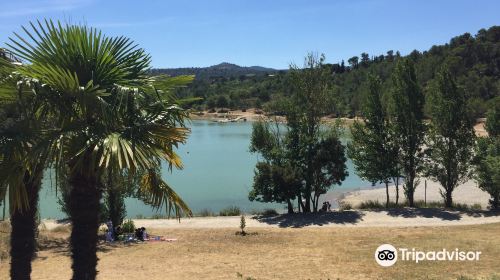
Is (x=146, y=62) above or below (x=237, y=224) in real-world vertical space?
above

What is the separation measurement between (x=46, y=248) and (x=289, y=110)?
1680 centimetres

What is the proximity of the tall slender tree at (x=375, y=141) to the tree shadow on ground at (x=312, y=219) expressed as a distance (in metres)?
4.85

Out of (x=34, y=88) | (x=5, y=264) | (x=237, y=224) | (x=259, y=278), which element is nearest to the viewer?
(x=34, y=88)

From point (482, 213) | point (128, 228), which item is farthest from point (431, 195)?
point (128, 228)

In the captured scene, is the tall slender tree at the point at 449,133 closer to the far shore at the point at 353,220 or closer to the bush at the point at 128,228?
the far shore at the point at 353,220

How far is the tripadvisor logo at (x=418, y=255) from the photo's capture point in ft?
49.3

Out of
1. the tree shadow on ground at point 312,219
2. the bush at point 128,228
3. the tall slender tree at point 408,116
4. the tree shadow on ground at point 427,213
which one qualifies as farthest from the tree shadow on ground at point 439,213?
the bush at point 128,228

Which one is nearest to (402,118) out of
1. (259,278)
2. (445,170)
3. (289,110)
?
(445,170)

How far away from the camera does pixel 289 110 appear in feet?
101

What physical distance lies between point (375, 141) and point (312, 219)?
809 cm

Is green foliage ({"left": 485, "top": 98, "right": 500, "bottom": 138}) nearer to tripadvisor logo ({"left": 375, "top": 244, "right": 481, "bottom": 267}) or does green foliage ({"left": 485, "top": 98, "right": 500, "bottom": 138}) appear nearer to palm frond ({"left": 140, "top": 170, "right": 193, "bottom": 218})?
tripadvisor logo ({"left": 375, "top": 244, "right": 481, "bottom": 267})

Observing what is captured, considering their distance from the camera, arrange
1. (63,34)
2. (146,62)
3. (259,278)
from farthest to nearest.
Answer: (259,278) < (146,62) < (63,34)

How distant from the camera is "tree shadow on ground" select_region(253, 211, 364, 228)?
86.8 feet

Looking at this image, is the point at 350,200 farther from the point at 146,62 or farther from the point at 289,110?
the point at 146,62
